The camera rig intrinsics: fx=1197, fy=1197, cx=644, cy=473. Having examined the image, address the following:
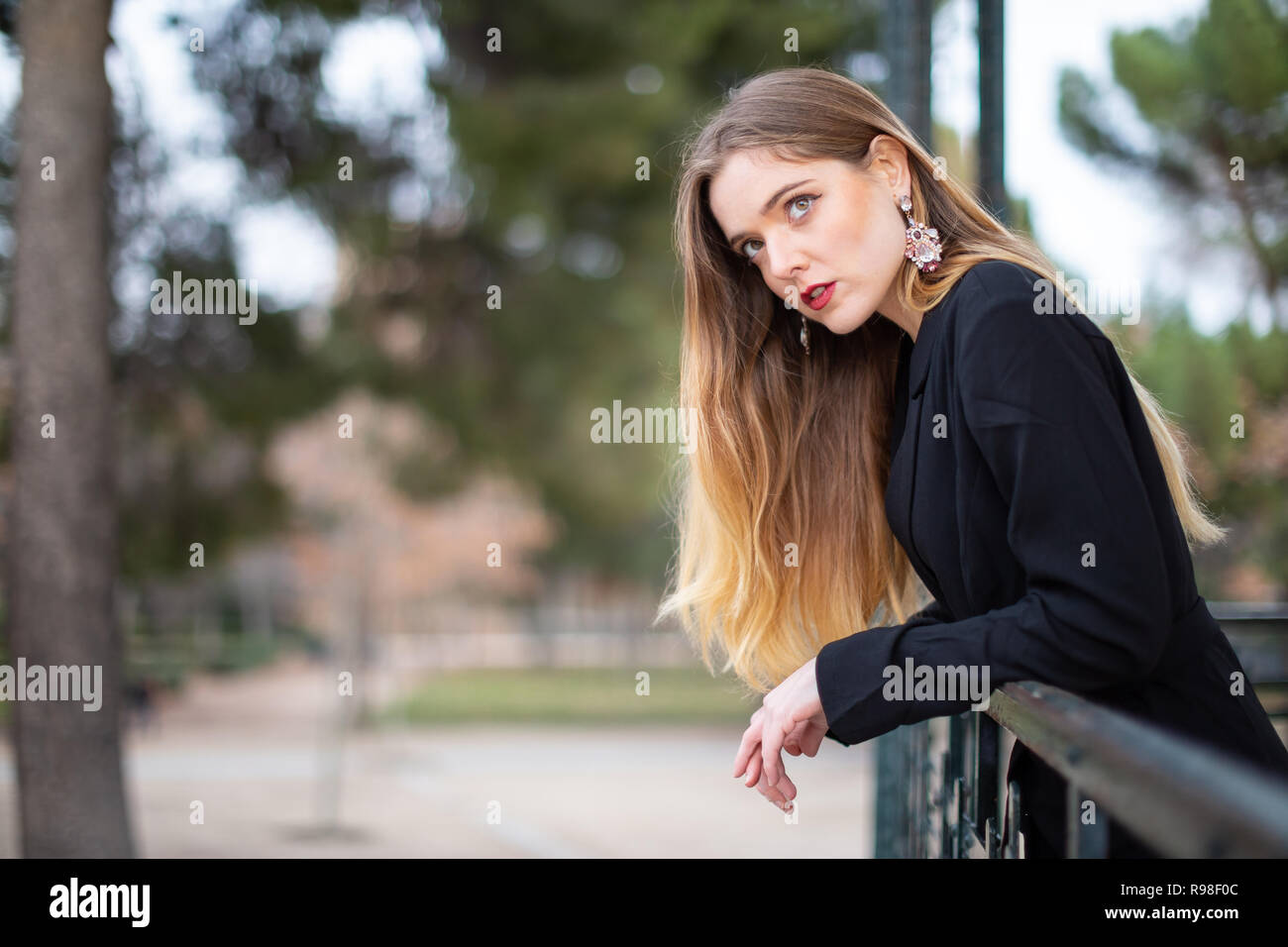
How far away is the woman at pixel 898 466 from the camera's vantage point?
4.02ft

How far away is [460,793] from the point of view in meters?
→ 12.7

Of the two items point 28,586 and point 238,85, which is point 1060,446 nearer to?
point 28,586

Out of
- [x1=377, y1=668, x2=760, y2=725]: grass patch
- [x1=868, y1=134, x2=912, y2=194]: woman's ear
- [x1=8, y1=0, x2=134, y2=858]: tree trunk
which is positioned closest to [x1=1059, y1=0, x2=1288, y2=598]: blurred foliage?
[x1=8, y1=0, x2=134, y2=858]: tree trunk

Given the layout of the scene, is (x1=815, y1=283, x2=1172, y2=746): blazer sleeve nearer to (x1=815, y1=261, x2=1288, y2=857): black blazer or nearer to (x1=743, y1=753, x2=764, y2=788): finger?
(x1=815, y1=261, x2=1288, y2=857): black blazer

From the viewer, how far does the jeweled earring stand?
5.12 feet

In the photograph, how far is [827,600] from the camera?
73.2 inches

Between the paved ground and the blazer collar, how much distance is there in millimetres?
6139

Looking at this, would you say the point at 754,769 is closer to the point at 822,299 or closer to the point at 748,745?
the point at 748,745

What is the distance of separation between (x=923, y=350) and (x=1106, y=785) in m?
0.70

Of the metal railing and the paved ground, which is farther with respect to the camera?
the paved ground

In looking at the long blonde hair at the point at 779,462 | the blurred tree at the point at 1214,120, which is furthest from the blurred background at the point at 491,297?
the long blonde hair at the point at 779,462

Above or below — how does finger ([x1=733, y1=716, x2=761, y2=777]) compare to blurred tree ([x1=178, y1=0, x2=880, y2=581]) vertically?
below

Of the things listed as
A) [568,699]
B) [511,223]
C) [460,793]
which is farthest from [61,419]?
[568,699]

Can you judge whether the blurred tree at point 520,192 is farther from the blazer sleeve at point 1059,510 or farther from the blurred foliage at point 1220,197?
the blazer sleeve at point 1059,510
